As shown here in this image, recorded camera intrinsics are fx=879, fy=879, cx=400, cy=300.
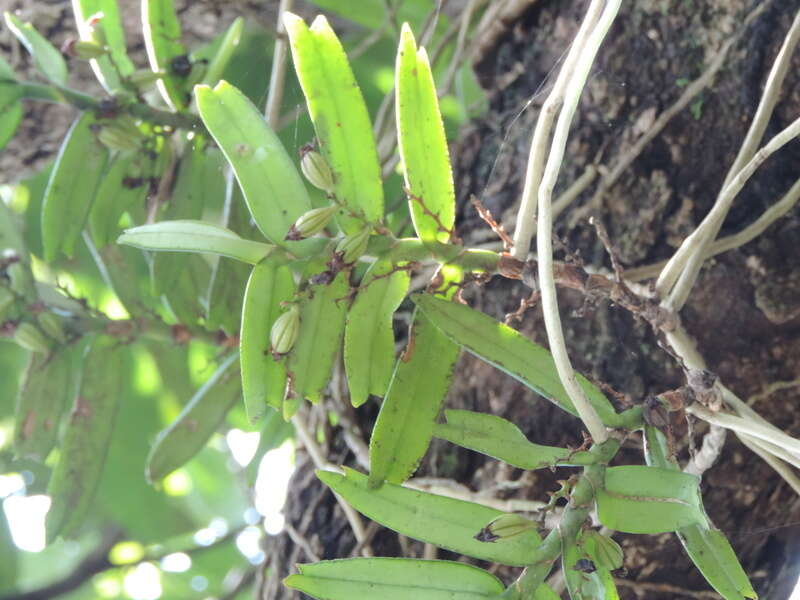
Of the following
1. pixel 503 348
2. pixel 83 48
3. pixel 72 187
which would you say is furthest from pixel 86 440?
pixel 503 348

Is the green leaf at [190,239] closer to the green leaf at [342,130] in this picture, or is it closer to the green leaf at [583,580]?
the green leaf at [342,130]

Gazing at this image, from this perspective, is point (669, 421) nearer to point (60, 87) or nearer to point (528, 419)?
point (528, 419)

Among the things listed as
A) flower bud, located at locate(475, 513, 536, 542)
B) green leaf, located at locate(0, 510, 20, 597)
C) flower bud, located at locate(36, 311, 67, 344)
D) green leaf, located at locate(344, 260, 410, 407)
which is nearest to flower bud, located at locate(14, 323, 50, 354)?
flower bud, located at locate(36, 311, 67, 344)

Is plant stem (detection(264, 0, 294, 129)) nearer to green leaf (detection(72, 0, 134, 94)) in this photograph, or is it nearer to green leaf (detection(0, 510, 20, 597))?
green leaf (detection(72, 0, 134, 94))

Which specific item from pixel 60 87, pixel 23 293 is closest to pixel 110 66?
pixel 60 87

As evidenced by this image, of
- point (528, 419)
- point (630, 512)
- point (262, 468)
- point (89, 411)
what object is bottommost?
point (262, 468)
